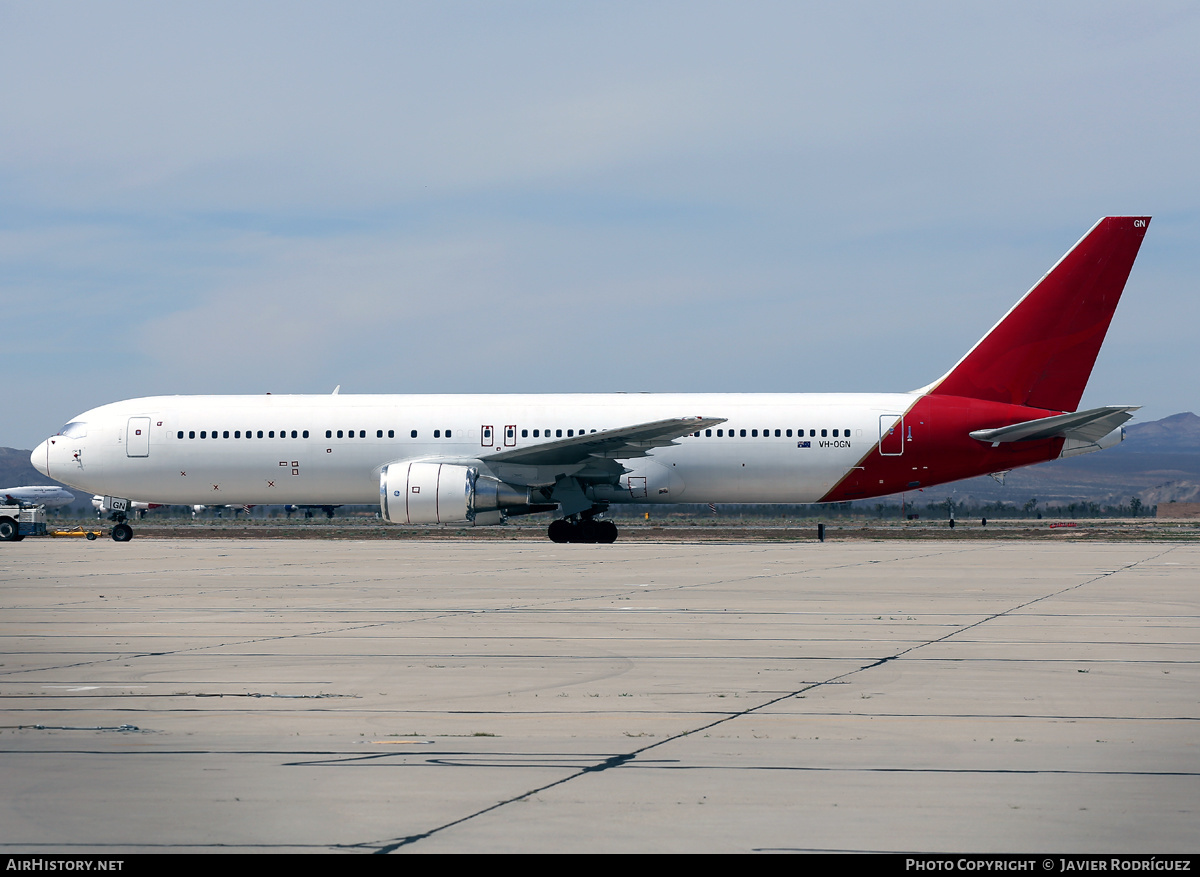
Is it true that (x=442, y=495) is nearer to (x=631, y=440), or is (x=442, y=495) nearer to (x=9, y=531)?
(x=631, y=440)

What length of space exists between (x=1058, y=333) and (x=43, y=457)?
2867cm

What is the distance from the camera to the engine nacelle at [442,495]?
3105 cm

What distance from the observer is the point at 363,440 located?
3409 centimetres

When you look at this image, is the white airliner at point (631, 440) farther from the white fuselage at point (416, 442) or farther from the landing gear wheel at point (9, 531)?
the landing gear wheel at point (9, 531)

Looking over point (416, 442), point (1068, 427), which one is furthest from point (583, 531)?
point (1068, 427)

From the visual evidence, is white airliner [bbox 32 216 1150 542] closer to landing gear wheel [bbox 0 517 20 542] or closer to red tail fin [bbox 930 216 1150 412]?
red tail fin [bbox 930 216 1150 412]

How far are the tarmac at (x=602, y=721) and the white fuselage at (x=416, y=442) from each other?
1515cm

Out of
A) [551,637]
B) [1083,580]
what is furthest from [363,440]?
[551,637]

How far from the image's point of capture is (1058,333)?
106ft

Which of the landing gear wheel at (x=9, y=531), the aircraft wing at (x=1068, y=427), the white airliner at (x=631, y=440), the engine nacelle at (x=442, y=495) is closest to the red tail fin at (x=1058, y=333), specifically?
the white airliner at (x=631, y=440)

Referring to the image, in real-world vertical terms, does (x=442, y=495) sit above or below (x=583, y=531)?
above

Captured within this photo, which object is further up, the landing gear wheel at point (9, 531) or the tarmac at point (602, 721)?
the landing gear wheel at point (9, 531)

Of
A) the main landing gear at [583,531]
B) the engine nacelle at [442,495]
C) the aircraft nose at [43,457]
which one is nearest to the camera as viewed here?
the engine nacelle at [442,495]

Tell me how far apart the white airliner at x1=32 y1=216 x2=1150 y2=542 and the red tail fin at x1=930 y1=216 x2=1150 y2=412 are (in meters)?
0.04
